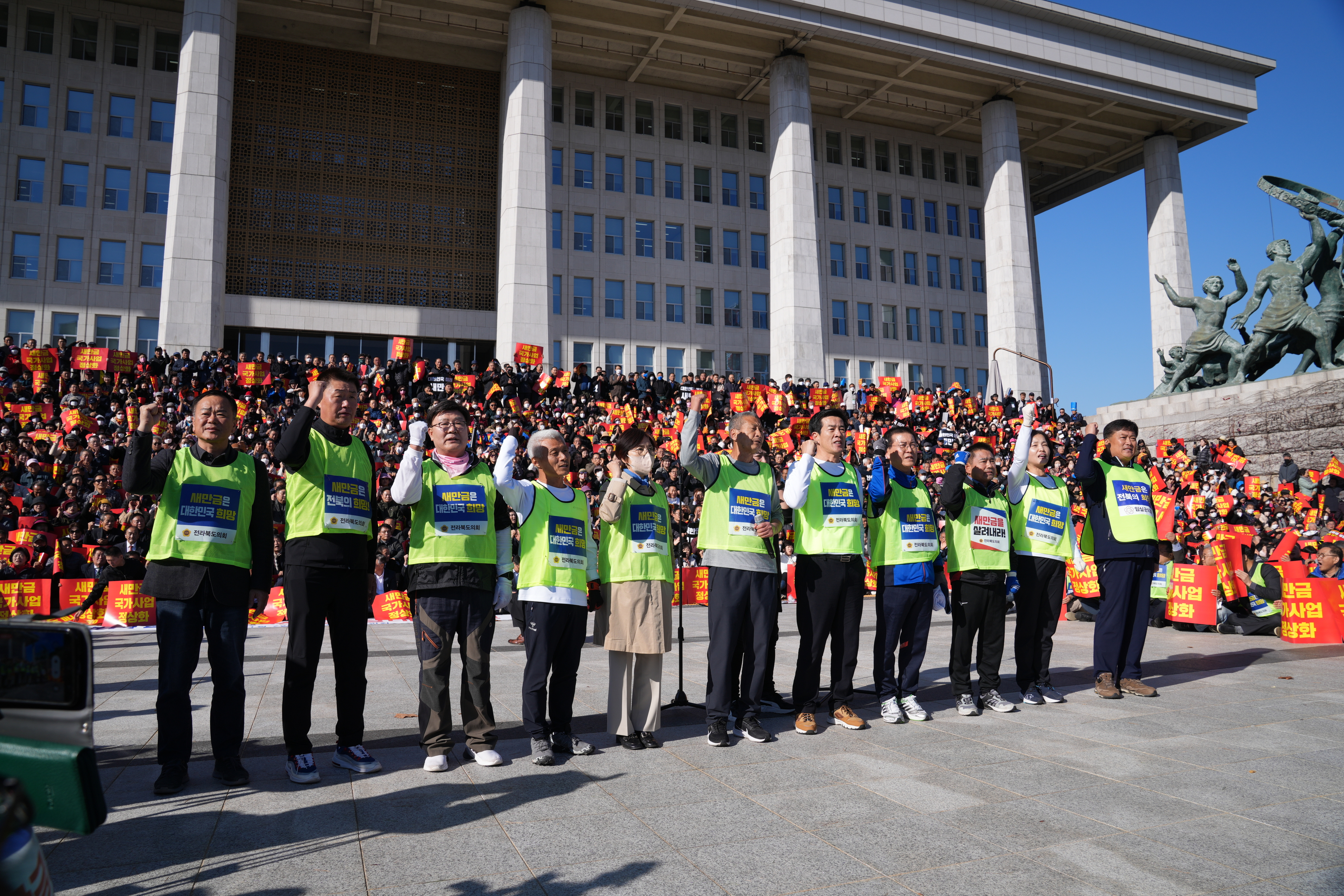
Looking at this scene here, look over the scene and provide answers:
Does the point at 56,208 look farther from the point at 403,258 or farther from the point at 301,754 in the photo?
the point at 301,754

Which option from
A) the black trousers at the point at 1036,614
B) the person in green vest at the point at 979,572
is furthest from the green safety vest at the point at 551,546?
the black trousers at the point at 1036,614

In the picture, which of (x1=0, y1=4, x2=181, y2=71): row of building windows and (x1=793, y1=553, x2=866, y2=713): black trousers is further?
(x1=0, y1=4, x2=181, y2=71): row of building windows

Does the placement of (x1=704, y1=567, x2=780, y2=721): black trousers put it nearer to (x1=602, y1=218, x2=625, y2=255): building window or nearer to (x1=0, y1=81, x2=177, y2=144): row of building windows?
(x1=602, y1=218, x2=625, y2=255): building window

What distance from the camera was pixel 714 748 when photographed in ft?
18.3

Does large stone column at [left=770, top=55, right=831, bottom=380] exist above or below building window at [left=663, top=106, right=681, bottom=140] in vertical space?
below

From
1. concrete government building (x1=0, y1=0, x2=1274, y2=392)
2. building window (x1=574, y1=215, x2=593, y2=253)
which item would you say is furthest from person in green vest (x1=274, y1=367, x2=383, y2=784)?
building window (x1=574, y1=215, x2=593, y2=253)

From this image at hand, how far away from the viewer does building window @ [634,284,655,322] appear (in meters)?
40.4

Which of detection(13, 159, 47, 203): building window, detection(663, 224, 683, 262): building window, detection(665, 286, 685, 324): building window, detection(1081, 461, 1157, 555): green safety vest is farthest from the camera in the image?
detection(663, 224, 683, 262): building window

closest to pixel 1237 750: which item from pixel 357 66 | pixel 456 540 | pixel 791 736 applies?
pixel 791 736

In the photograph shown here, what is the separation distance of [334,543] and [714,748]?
8.53ft

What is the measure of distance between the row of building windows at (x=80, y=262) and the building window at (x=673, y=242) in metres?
20.5

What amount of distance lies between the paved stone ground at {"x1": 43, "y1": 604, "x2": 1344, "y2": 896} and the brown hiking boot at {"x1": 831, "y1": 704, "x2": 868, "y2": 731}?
104 millimetres

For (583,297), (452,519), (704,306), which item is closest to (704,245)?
(704,306)

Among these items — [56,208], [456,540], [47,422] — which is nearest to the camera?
[456,540]
